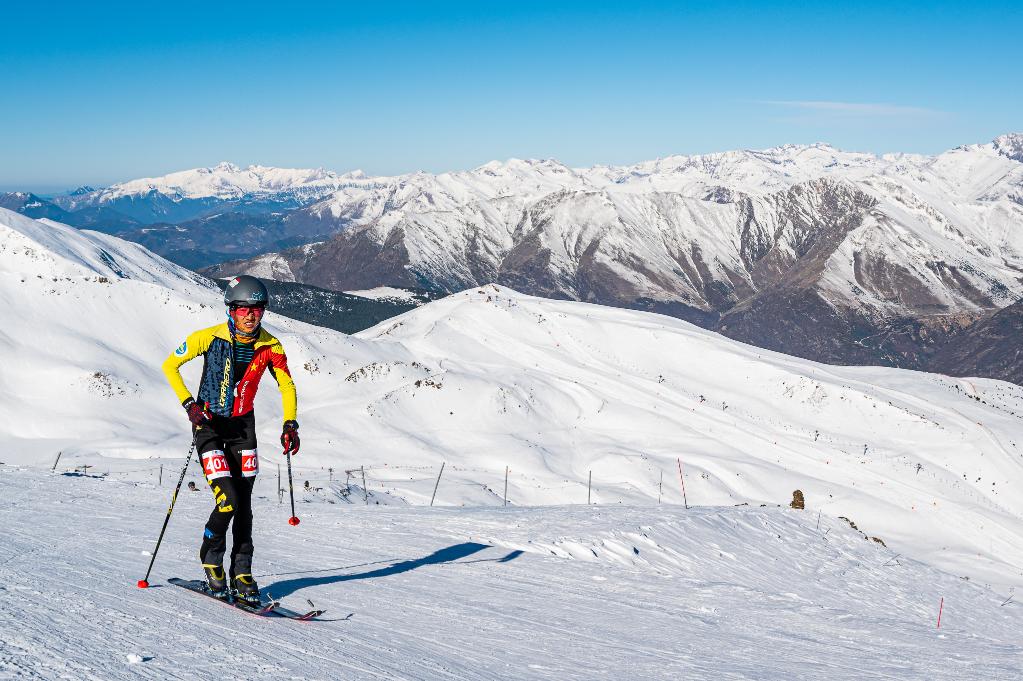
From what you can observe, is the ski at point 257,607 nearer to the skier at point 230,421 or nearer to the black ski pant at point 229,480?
the skier at point 230,421

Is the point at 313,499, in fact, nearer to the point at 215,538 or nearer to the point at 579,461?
the point at 215,538

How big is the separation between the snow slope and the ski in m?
0.21

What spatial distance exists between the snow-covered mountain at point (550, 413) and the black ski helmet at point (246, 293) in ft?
83.9

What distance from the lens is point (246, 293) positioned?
32.4 ft

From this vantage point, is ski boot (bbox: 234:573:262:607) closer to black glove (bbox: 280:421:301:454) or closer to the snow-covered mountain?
black glove (bbox: 280:421:301:454)

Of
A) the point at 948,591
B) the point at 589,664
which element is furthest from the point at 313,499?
the point at 589,664

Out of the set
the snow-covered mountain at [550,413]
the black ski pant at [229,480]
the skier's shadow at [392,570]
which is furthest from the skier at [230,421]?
the snow-covered mountain at [550,413]

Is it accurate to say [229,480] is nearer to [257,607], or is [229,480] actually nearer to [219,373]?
[219,373]

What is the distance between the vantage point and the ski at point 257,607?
370 inches

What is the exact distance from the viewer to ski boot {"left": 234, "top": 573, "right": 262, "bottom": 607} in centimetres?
963

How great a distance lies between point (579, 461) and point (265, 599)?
4862cm

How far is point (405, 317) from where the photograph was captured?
109125 mm

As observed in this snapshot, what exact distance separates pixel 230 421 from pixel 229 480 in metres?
0.71

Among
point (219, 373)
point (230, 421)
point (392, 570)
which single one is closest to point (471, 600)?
point (392, 570)
